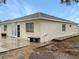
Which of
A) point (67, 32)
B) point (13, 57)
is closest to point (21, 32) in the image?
point (67, 32)

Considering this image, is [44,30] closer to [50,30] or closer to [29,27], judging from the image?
[50,30]

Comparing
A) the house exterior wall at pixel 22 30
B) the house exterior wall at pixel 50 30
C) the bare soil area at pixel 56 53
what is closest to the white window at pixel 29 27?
the house exterior wall at pixel 22 30

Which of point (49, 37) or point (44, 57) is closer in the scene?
point (44, 57)

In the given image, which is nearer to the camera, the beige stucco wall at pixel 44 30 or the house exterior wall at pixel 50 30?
the beige stucco wall at pixel 44 30

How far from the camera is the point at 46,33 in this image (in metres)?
15.4

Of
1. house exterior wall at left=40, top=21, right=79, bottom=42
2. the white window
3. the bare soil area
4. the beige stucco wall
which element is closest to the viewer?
the bare soil area

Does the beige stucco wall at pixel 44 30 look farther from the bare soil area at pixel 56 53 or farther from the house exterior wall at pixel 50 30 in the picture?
the bare soil area at pixel 56 53

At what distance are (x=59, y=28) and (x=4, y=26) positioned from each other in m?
9.83

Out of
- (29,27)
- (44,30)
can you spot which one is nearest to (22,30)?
(29,27)

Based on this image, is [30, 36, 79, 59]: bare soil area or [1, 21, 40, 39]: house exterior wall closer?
[30, 36, 79, 59]: bare soil area

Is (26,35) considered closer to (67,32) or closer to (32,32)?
(32,32)

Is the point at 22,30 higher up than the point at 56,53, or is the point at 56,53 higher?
the point at 22,30

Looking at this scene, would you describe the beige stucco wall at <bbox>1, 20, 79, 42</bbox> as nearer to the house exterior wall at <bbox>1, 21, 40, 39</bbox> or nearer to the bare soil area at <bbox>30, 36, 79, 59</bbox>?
the house exterior wall at <bbox>1, 21, 40, 39</bbox>

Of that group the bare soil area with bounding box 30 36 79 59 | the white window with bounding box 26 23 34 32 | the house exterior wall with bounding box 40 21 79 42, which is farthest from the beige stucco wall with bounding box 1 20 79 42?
the bare soil area with bounding box 30 36 79 59
